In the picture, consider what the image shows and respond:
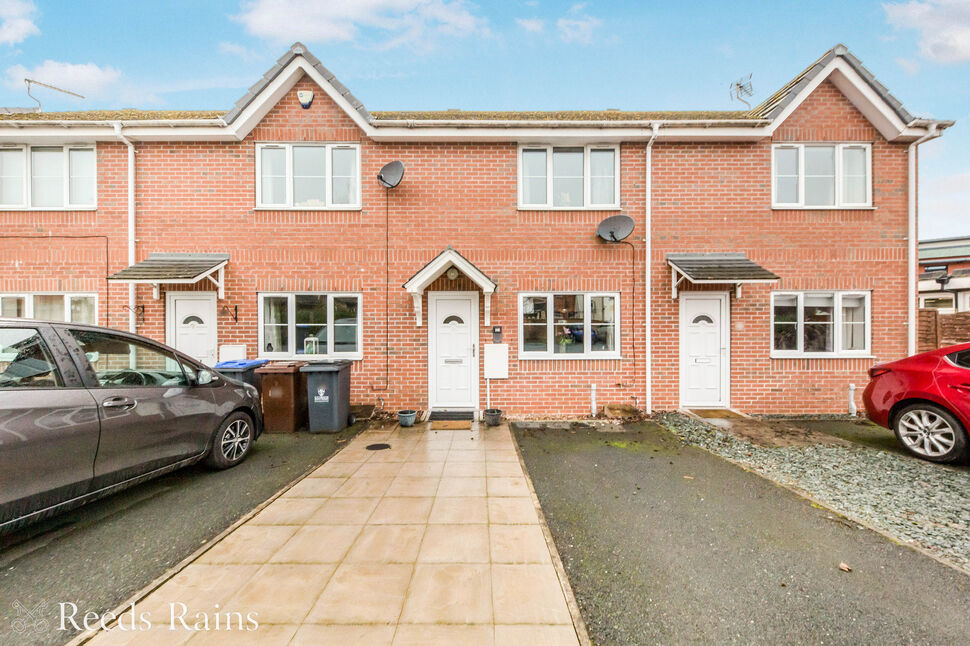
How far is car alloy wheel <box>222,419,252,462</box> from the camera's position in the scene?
4855 millimetres

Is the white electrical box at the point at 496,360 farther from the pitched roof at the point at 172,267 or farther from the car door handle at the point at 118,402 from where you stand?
the pitched roof at the point at 172,267

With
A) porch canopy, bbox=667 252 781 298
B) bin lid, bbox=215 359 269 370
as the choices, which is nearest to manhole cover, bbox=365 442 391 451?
bin lid, bbox=215 359 269 370

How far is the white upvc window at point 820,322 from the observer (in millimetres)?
7578

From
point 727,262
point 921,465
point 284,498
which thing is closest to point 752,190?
point 727,262

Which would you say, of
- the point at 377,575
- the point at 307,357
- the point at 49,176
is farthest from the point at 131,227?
the point at 377,575

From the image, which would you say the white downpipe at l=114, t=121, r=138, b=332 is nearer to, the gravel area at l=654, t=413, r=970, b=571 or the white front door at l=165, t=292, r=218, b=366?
the white front door at l=165, t=292, r=218, b=366

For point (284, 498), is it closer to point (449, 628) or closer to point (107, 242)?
point (449, 628)

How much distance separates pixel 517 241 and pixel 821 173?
242 inches

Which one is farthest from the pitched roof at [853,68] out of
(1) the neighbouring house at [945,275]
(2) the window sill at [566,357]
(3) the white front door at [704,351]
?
(1) the neighbouring house at [945,275]

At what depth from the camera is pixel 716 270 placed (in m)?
6.99

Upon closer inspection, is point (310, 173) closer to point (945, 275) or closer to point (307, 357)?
point (307, 357)

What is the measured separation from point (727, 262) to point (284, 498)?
794 centimetres

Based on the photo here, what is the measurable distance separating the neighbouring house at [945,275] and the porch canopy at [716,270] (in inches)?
533

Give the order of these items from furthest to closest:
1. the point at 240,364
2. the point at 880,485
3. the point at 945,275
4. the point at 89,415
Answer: the point at 945,275 < the point at 240,364 < the point at 880,485 < the point at 89,415
